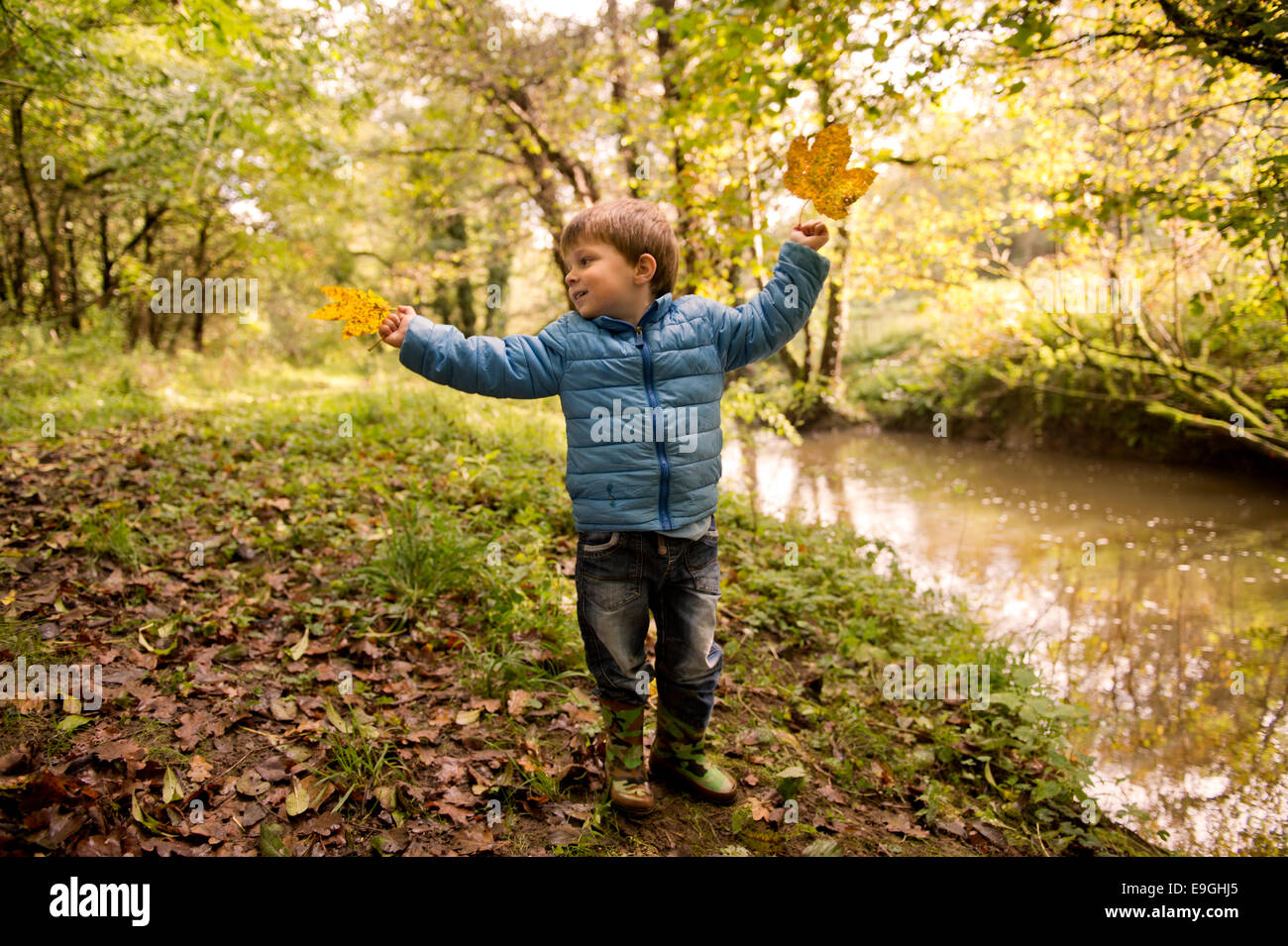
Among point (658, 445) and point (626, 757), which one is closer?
point (658, 445)

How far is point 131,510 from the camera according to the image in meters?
4.11

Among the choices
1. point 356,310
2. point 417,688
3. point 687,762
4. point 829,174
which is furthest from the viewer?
point 417,688

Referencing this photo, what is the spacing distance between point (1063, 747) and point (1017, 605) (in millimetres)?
2515

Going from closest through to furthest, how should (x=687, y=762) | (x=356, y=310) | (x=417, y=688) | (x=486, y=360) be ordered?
1. (x=356, y=310)
2. (x=486, y=360)
3. (x=687, y=762)
4. (x=417, y=688)

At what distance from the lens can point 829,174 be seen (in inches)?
88.3

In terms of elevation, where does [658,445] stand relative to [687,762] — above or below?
above

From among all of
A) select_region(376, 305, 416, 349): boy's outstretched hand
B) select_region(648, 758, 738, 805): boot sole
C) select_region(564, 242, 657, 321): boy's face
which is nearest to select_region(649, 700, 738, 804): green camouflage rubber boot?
select_region(648, 758, 738, 805): boot sole

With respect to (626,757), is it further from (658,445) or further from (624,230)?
(624,230)

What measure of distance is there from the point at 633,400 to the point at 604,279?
0.40m

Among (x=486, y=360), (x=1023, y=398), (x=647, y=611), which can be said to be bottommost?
(x=647, y=611)

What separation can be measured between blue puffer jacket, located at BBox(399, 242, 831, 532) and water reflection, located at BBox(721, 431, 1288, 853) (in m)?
2.70

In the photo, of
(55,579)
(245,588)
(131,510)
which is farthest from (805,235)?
(131,510)

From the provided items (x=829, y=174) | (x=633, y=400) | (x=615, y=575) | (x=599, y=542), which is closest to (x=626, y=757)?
(x=615, y=575)

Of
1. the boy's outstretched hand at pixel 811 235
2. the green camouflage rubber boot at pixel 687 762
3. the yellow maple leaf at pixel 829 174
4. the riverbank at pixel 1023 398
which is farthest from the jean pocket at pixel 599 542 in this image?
the riverbank at pixel 1023 398
